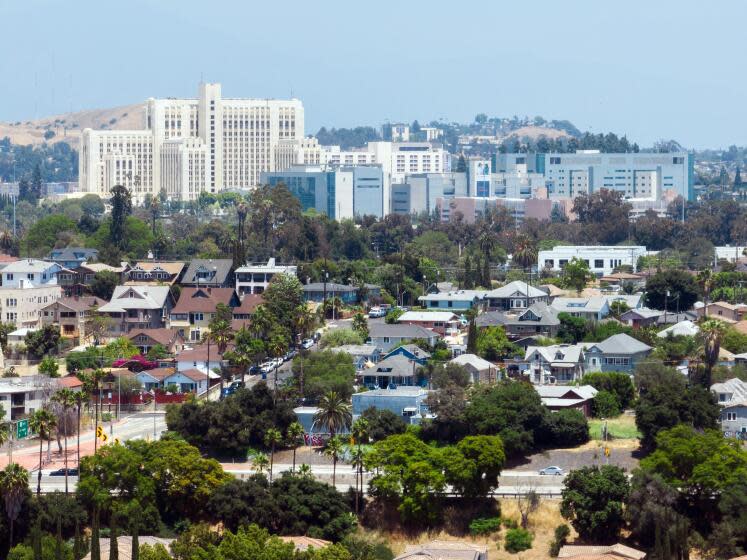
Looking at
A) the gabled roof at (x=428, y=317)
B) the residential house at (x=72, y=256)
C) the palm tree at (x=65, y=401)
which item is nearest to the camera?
the palm tree at (x=65, y=401)

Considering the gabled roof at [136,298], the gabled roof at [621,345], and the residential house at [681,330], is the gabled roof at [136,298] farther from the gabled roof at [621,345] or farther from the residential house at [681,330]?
the residential house at [681,330]

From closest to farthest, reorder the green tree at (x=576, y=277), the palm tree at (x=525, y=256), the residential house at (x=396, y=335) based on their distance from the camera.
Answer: the residential house at (x=396, y=335) < the green tree at (x=576, y=277) < the palm tree at (x=525, y=256)

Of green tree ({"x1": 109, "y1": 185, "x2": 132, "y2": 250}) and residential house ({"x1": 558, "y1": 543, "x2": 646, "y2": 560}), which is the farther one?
green tree ({"x1": 109, "y1": 185, "x2": 132, "y2": 250})

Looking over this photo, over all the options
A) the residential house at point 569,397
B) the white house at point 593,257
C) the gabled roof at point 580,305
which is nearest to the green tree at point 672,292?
the gabled roof at point 580,305

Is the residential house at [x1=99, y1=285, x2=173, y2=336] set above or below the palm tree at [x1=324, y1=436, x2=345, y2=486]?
above

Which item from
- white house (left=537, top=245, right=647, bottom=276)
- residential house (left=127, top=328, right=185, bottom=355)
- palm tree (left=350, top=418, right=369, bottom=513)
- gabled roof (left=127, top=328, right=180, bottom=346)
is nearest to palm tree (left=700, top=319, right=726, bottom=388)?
palm tree (left=350, top=418, right=369, bottom=513)

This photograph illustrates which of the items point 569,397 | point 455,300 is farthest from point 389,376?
point 455,300

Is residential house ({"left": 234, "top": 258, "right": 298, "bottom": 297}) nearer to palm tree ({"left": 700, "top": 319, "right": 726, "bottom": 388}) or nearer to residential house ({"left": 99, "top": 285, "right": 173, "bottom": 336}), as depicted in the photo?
residential house ({"left": 99, "top": 285, "right": 173, "bottom": 336})
